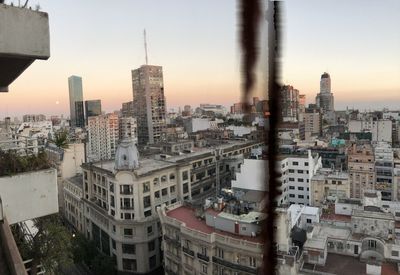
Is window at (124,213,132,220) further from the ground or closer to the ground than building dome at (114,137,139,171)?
closer to the ground

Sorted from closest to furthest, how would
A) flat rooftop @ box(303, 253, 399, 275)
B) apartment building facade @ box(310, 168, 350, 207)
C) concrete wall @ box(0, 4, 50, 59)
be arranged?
concrete wall @ box(0, 4, 50, 59) < flat rooftop @ box(303, 253, 399, 275) < apartment building facade @ box(310, 168, 350, 207)

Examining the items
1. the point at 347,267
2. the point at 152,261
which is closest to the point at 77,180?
the point at 152,261

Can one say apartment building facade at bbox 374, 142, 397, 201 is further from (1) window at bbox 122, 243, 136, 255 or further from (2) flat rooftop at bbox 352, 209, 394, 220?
(1) window at bbox 122, 243, 136, 255

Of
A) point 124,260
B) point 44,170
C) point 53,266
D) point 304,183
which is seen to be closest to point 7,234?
point 44,170

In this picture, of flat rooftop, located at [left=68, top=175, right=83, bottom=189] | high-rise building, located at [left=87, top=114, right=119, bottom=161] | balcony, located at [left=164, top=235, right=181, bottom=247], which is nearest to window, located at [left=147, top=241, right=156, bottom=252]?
balcony, located at [left=164, top=235, right=181, bottom=247]

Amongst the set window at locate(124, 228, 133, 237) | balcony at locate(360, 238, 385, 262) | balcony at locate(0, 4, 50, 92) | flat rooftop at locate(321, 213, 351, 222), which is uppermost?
balcony at locate(0, 4, 50, 92)

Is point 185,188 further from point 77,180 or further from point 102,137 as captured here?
point 102,137

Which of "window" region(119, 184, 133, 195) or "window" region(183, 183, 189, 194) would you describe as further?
"window" region(183, 183, 189, 194)

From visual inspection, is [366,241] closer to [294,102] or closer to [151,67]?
[294,102]
